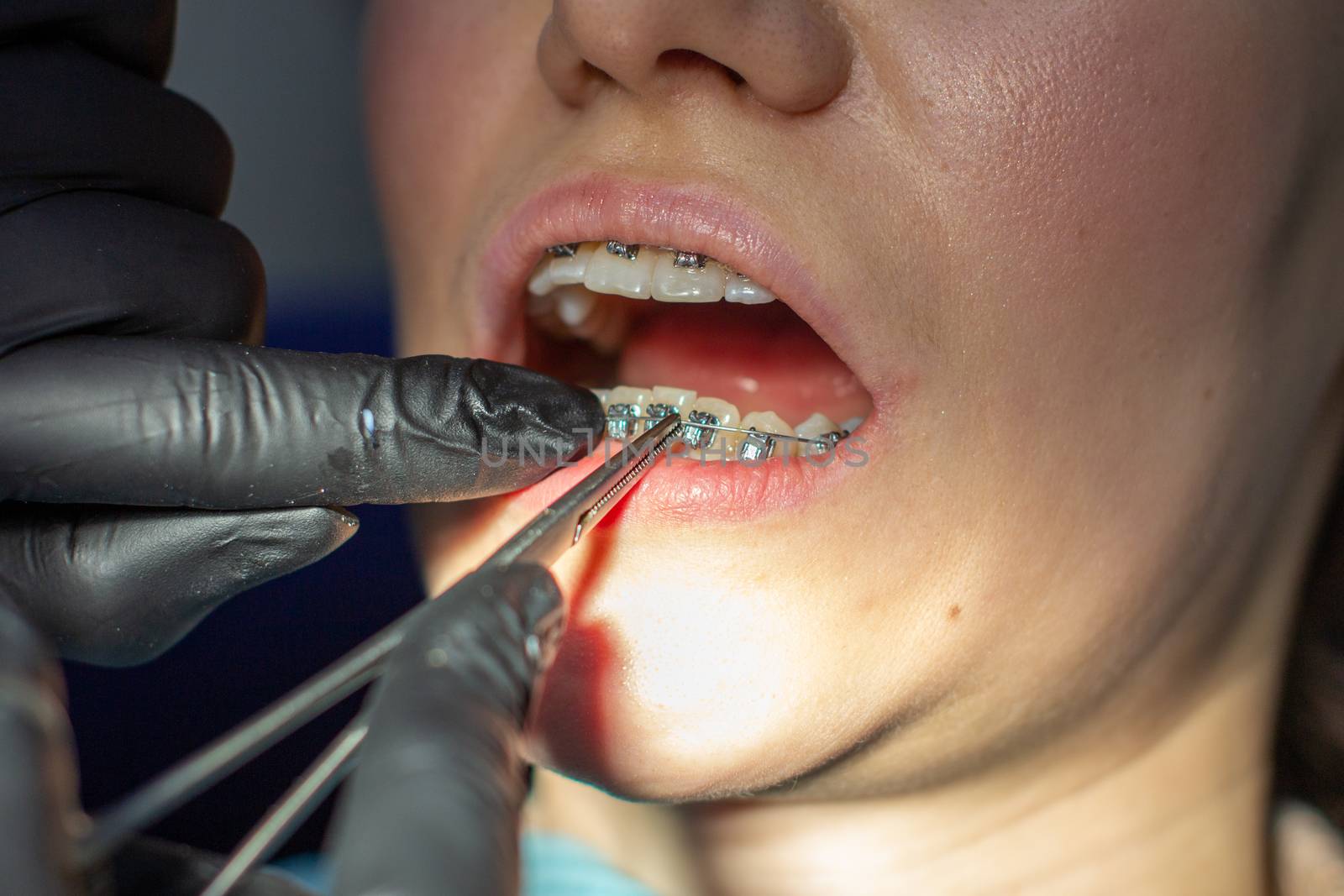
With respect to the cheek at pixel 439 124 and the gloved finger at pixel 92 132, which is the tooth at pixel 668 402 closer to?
the cheek at pixel 439 124

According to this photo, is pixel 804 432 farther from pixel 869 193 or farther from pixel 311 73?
pixel 311 73

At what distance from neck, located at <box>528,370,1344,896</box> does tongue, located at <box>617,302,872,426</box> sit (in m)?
0.41

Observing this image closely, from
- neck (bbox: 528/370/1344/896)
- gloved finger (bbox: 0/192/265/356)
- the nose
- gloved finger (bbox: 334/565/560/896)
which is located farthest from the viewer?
neck (bbox: 528/370/1344/896)

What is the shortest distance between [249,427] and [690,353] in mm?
509

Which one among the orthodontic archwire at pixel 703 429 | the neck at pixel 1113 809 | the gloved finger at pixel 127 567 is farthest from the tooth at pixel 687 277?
the neck at pixel 1113 809

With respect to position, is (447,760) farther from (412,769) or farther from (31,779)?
(31,779)

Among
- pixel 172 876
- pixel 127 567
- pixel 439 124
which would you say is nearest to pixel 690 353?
pixel 439 124

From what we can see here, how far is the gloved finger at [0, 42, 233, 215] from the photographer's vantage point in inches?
34.3

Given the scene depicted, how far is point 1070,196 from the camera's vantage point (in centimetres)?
71

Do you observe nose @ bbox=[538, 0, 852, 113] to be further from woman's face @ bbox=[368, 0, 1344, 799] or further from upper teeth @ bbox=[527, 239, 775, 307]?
upper teeth @ bbox=[527, 239, 775, 307]

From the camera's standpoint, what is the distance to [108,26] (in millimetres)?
938

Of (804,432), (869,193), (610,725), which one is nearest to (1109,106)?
(869,193)

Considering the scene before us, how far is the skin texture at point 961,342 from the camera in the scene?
0.70 meters

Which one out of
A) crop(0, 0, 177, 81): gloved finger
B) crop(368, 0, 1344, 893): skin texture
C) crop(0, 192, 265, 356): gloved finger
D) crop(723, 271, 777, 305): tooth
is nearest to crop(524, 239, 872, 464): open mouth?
crop(723, 271, 777, 305): tooth
